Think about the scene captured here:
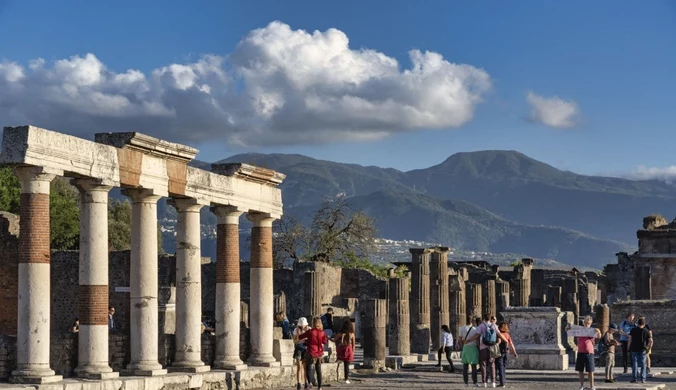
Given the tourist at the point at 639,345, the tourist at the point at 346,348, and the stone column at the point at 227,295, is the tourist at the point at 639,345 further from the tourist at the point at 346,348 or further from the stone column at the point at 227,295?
the stone column at the point at 227,295

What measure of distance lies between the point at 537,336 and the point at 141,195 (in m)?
13.1

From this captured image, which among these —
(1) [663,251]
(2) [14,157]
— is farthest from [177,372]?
(1) [663,251]

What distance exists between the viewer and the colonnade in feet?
75.7

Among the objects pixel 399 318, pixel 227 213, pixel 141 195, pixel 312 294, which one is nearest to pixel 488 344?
pixel 227 213

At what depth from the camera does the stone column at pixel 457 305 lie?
54.3m

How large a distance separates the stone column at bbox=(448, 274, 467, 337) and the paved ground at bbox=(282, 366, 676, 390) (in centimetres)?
1680

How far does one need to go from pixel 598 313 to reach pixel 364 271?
20939 mm

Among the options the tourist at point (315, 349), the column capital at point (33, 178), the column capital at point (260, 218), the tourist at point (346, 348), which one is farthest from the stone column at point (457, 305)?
the column capital at point (33, 178)

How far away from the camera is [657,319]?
42344mm

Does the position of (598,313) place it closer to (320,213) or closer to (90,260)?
(90,260)

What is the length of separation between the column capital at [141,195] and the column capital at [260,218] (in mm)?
5658

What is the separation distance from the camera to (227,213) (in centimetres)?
3092

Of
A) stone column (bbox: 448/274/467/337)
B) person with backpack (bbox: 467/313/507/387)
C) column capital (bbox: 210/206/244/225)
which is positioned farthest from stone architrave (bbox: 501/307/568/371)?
stone column (bbox: 448/274/467/337)

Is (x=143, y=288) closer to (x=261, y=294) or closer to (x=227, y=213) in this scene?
(x=227, y=213)
